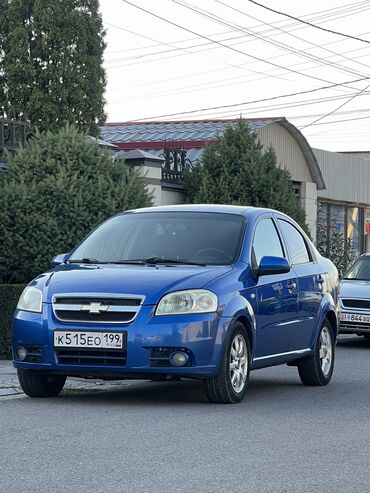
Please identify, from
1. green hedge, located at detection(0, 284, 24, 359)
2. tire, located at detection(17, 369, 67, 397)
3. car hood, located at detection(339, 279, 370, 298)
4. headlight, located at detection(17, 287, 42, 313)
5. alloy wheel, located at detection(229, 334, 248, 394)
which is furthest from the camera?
car hood, located at detection(339, 279, 370, 298)

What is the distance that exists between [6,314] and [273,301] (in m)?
5.15

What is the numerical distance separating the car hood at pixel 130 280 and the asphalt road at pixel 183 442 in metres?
0.92

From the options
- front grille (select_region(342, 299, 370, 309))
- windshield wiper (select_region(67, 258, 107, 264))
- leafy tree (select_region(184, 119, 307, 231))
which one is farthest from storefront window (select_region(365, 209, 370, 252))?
windshield wiper (select_region(67, 258, 107, 264))

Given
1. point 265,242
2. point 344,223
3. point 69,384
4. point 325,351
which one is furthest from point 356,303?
point 344,223

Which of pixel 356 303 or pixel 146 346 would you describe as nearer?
pixel 146 346

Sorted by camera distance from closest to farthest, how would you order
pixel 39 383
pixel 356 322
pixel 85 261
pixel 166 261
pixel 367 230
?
pixel 39 383 < pixel 166 261 < pixel 85 261 < pixel 356 322 < pixel 367 230

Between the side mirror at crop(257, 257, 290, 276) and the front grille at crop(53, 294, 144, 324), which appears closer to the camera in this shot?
the front grille at crop(53, 294, 144, 324)

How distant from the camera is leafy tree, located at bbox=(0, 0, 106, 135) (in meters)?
39.9

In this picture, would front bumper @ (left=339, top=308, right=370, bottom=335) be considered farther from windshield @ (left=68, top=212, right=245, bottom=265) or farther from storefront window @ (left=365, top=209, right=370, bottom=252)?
storefront window @ (left=365, top=209, right=370, bottom=252)

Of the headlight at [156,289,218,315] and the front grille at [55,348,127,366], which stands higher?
the headlight at [156,289,218,315]

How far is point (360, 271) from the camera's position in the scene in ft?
73.9

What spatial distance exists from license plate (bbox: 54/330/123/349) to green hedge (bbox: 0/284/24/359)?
544 cm

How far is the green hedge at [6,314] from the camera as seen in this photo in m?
16.1

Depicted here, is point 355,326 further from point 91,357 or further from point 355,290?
point 91,357
